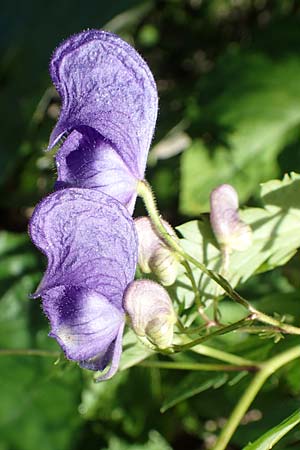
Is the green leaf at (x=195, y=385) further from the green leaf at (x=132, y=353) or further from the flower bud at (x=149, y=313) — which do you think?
the flower bud at (x=149, y=313)

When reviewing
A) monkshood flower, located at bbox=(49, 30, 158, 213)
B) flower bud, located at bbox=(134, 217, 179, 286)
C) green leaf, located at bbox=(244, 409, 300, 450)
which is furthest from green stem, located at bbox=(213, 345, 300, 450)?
monkshood flower, located at bbox=(49, 30, 158, 213)

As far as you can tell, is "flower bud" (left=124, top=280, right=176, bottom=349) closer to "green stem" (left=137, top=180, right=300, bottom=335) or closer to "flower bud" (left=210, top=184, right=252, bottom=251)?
"green stem" (left=137, top=180, right=300, bottom=335)

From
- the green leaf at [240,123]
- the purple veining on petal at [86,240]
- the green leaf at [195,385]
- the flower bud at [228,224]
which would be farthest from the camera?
the green leaf at [240,123]

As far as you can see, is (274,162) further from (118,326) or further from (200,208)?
(118,326)

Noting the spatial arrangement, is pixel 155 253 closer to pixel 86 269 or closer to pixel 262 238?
pixel 86 269

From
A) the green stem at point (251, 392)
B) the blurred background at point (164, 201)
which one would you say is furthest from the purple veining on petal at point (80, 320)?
the blurred background at point (164, 201)

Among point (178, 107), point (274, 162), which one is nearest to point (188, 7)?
point (178, 107)
